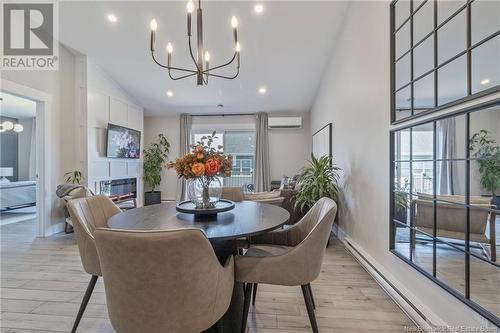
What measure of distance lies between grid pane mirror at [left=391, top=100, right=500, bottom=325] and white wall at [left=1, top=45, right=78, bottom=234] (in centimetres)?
494

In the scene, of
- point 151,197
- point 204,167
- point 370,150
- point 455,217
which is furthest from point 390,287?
point 151,197

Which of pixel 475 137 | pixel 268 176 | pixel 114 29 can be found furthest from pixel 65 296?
pixel 268 176

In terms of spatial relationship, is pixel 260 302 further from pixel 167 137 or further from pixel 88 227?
pixel 167 137

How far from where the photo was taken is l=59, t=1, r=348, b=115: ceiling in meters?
3.49

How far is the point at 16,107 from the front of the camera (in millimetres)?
6473

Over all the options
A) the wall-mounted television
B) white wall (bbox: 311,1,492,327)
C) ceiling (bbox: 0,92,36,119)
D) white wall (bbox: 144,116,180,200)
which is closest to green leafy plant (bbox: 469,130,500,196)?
white wall (bbox: 311,1,492,327)

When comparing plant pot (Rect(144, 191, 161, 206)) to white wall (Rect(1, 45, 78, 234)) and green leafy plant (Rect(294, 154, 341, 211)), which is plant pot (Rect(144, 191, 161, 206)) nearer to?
white wall (Rect(1, 45, 78, 234))

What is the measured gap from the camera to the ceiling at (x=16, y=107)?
566cm

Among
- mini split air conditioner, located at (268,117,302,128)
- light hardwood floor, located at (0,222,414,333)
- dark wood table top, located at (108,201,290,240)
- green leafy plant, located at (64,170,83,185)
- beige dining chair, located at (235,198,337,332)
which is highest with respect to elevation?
mini split air conditioner, located at (268,117,302,128)

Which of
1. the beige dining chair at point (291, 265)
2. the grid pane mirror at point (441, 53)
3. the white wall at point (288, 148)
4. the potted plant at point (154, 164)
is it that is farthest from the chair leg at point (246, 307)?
the potted plant at point (154, 164)

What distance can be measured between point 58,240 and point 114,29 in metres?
3.39

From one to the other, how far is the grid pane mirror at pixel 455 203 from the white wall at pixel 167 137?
6.05 m

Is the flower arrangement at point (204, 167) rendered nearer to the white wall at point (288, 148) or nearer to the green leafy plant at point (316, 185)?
the green leafy plant at point (316, 185)

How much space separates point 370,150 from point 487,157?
136cm
